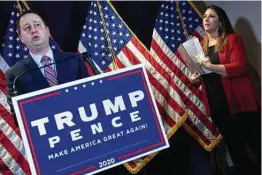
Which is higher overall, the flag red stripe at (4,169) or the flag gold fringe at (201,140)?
the flag red stripe at (4,169)

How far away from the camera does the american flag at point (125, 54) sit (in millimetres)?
2428

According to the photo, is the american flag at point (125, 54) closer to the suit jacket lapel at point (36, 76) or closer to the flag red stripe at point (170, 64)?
the flag red stripe at point (170, 64)

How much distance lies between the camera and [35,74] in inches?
71.7

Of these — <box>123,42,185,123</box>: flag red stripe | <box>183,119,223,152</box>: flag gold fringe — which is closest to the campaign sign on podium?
<box>123,42,185,123</box>: flag red stripe

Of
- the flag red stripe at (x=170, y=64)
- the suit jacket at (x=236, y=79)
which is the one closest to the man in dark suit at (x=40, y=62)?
the flag red stripe at (x=170, y=64)

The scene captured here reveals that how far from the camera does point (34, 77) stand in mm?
1812

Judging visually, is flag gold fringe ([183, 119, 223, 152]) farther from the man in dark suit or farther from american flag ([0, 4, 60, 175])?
american flag ([0, 4, 60, 175])

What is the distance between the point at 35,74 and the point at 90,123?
54 cm

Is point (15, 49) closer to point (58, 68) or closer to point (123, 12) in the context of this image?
point (58, 68)

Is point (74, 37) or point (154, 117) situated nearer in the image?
point (154, 117)

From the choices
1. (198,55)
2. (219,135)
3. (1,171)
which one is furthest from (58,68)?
(219,135)

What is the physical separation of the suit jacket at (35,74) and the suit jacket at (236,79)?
1.14 meters

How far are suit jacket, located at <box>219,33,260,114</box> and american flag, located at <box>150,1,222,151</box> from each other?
0.23 meters

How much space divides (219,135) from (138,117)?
4.46ft
